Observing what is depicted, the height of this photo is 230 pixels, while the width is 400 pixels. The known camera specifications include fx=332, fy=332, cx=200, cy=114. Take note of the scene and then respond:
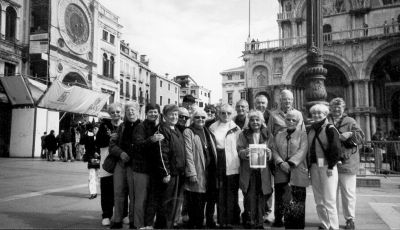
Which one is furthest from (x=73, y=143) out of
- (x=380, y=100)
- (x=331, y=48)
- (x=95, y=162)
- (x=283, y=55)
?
(x=380, y=100)

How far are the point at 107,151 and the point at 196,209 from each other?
1.83m

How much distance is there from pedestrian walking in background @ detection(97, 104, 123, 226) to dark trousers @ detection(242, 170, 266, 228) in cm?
192

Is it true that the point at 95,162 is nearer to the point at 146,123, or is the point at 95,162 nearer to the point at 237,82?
the point at 146,123

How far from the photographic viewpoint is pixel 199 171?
4953mm

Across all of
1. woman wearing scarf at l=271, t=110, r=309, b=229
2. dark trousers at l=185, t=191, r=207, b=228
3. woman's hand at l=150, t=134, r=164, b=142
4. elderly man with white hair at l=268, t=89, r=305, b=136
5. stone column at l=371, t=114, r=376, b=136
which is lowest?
dark trousers at l=185, t=191, r=207, b=228

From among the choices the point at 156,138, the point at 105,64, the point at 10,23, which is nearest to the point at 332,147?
the point at 156,138

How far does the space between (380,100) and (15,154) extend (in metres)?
28.6

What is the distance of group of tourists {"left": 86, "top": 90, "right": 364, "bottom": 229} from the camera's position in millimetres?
4727

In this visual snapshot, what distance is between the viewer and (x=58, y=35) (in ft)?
78.7

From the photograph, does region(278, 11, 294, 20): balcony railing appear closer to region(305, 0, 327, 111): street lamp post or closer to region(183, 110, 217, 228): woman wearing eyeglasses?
region(305, 0, 327, 111): street lamp post

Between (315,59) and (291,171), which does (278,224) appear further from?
(315,59)

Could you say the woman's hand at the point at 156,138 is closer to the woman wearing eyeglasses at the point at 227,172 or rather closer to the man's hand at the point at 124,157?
the man's hand at the point at 124,157

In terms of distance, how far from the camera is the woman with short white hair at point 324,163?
15.1 ft

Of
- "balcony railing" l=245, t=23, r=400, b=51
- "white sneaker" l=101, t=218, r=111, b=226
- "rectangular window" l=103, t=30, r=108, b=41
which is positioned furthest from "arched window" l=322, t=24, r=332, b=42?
"white sneaker" l=101, t=218, r=111, b=226
